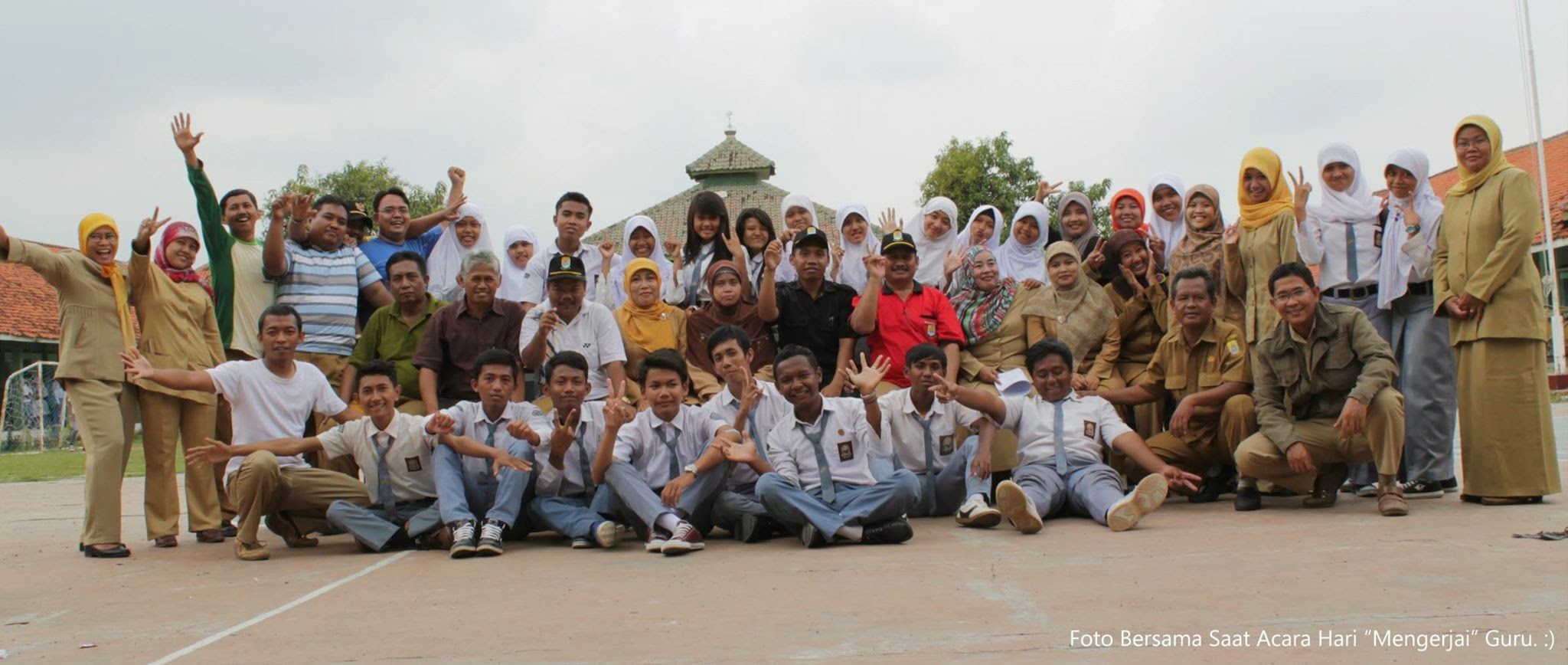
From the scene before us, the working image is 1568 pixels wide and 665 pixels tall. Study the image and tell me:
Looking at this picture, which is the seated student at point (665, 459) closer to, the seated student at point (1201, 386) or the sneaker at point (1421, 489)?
the seated student at point (1201, 386)

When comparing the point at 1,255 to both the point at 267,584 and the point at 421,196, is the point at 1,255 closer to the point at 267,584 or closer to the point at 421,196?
the point at 267,584

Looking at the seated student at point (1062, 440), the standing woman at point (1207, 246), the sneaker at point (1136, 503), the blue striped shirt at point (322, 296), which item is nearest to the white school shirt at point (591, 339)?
the blue striped shirt at point (322, 296)

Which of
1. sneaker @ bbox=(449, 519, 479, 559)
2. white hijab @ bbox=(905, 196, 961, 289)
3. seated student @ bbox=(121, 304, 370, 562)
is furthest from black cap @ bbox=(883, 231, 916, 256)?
seated student @ bbox=(121, 304, 370, 562)

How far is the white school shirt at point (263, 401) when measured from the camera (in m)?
6.55

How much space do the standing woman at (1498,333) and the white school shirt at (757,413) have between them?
365cm

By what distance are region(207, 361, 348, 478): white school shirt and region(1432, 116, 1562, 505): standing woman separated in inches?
246

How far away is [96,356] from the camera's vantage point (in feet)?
21.3

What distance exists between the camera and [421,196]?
88.4 feet

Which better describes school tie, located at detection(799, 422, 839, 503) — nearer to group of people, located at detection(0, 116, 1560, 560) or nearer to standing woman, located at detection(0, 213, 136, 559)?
group of people, located at detection(0, 116, 1560, 560)

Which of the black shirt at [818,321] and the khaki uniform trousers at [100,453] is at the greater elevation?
the black shirt at [818,321]

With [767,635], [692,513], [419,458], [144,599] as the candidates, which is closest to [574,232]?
[419,458]

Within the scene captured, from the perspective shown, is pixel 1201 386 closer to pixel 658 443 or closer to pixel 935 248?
pixel 935 248

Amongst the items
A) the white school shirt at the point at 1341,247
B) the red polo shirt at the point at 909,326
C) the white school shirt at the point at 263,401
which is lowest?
the white school shirt at the point at 263,401

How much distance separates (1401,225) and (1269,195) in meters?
0.77
